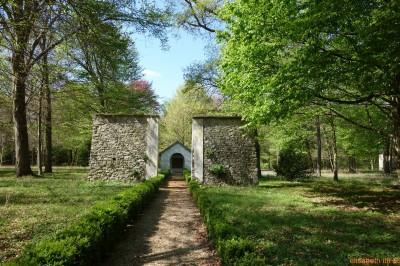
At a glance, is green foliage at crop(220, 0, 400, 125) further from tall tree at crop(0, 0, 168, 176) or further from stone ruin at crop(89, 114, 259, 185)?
stone ruin at crop(89, 114, 259, 185)

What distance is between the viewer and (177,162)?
1543 inches

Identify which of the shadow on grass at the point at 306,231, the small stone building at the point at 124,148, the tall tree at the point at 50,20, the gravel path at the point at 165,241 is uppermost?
the tall tree at the point at 50,20

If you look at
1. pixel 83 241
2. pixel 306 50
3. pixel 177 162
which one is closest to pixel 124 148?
pixel 306 50

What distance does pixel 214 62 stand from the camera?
26.5 metres

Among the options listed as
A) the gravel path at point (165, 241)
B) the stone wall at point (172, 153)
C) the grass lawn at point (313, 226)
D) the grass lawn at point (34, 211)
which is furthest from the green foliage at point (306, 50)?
the stone wall at point (172, 153)

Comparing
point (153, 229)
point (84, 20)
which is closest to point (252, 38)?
point (84, 20)

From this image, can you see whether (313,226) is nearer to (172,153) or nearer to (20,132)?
(20,132)

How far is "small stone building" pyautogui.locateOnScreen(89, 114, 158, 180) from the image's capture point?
66.7ft

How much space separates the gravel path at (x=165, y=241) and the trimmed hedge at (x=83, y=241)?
37 cm

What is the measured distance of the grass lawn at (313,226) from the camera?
6.75m

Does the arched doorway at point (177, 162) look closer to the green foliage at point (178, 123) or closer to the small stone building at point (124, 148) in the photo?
the green foliage at point (178, 123)

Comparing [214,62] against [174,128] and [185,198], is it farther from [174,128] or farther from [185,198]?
[174,128]

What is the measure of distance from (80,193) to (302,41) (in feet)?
33.4

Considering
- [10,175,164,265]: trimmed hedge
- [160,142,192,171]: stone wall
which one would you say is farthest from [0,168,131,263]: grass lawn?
[160,142,192,171]: stone wall
